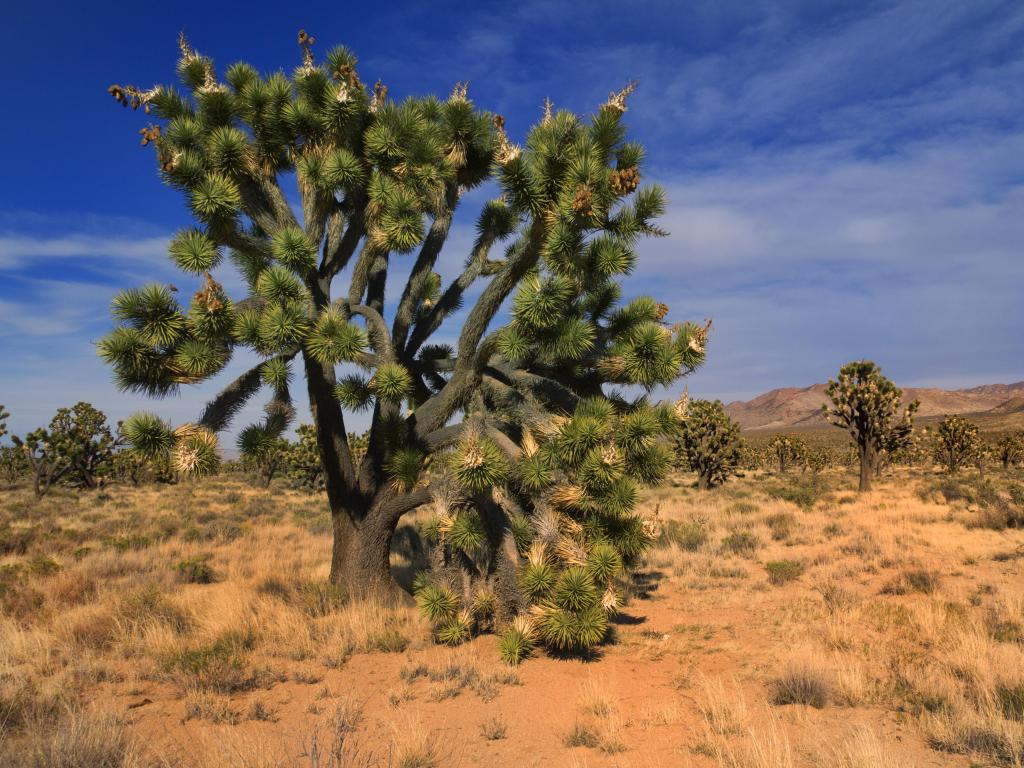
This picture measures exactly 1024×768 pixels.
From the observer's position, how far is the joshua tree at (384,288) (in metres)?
6.24

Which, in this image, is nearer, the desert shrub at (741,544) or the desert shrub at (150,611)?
the desert shrub at (150,611)

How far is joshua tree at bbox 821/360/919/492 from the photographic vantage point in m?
23.3

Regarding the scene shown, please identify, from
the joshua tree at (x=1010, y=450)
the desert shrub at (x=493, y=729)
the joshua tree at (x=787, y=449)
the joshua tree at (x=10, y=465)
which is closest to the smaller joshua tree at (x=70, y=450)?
the joshua tree at (x=10, y=465)

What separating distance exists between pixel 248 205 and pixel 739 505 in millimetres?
16463

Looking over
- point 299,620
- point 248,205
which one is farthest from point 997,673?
point 248,205

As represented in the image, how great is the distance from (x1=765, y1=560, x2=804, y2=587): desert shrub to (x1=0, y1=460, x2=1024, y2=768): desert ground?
0.18 ft

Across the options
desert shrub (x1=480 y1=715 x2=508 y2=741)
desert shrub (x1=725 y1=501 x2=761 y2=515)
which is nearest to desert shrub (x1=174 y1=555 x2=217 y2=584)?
desert shrub (x1=480 y1=715 x2=508 y2=741)

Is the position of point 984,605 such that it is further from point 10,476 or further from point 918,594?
point 10,476

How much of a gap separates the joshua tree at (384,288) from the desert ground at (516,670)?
69.7 inches

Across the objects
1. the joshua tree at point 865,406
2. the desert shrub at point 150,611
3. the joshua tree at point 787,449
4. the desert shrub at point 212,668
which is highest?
the joshua tree at point 865,406

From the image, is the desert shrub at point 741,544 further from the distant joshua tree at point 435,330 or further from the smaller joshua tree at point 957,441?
the smaller joshua tree at point 957,441

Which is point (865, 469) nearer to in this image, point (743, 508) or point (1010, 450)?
point (743, 508)

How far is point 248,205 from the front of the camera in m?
7.99

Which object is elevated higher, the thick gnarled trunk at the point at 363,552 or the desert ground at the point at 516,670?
the thick gnarled trunk at the point at 363,552
